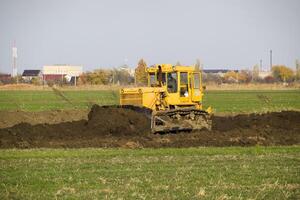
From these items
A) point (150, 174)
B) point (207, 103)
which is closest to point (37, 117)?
point (207, 103)

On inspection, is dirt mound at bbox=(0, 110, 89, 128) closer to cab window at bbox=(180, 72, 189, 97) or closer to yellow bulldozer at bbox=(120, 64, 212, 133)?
yellow bulldozer at bbox=(120, 64, 212, 133)

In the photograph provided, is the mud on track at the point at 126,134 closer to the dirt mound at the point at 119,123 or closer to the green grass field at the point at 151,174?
the dirt mound at the point at 119,123

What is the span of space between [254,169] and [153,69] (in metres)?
12.2

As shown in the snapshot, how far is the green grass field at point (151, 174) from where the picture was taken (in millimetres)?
12422

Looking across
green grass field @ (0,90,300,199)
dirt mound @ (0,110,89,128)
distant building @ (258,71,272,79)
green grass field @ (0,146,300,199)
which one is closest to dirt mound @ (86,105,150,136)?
green grass field @ (0,90,300,199)

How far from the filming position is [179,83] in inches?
1049

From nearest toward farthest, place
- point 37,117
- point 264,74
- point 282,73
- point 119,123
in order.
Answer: point 119,123
point 37,117
point 282,73
point 264,74

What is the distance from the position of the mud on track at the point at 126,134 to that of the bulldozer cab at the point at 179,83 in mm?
1531

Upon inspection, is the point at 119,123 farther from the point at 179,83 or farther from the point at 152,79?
the point at 179,83

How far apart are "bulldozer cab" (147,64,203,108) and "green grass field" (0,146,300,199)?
603 centimetres

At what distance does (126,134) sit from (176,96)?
2.82 m

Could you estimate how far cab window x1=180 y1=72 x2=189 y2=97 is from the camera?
1050 inches

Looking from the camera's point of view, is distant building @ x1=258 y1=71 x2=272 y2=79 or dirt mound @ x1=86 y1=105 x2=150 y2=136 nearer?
dirt mound @ x1=86 y1=105 x2=150 y2=136

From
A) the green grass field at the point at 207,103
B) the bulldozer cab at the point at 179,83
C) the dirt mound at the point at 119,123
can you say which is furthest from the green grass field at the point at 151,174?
the green grass field at the point at 207,103
